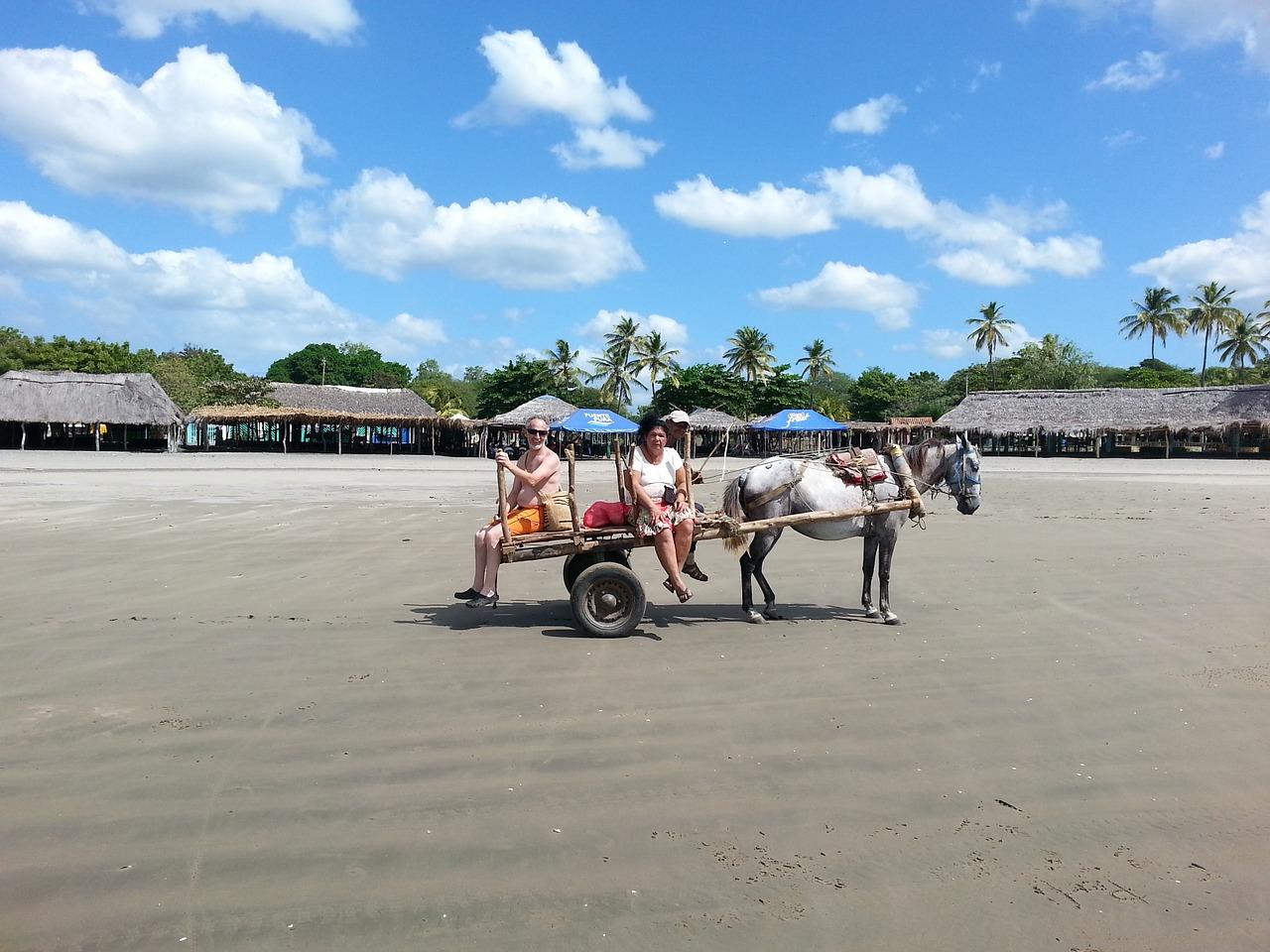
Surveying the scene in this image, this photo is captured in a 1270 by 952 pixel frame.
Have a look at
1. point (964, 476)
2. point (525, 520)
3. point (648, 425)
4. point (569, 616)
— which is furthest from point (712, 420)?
point (525, 520)

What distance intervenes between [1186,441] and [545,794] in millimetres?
60403

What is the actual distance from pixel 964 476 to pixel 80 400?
52761 mm

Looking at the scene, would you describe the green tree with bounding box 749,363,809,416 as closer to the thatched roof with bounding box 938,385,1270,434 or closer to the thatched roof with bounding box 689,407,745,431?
the thatched roof with bounding box 689,407,745,431

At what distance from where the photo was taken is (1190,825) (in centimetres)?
367

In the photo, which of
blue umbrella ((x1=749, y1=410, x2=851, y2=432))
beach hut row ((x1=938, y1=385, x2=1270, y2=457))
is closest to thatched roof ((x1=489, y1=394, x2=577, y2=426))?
blue umbrella ((x1=749, y1=410, x2=851, y2=432))

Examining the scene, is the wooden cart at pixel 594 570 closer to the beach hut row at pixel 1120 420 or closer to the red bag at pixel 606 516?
the red bag at pixel 606 516

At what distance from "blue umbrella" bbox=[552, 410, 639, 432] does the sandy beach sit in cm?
3664

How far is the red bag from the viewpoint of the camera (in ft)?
23.0

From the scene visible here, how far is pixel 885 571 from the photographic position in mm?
7461

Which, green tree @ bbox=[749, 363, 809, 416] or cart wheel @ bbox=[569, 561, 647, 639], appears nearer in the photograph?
cart wheel @ bbox=[569, 561, 647, 639]

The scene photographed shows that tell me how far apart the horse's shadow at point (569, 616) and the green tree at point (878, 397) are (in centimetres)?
6975

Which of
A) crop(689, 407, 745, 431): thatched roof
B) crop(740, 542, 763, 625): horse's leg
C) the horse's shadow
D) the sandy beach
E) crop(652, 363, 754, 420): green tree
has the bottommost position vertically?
the sandy beach

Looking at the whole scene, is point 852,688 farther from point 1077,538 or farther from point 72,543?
point 72,543

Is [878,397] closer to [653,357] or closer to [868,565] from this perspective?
[653,357]
